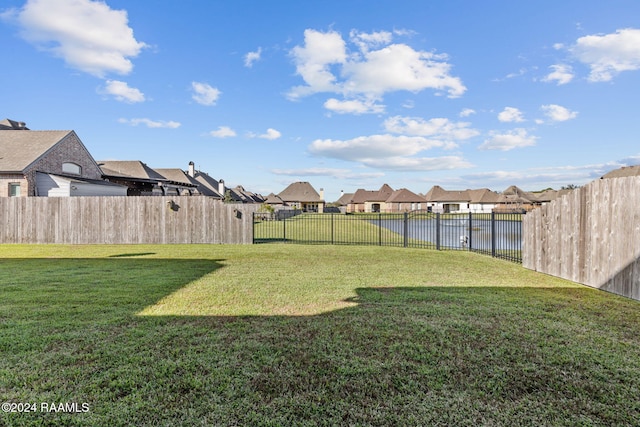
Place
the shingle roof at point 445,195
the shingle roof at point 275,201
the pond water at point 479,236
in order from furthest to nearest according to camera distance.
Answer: the shingle roof at point 275,201
the shingle roof at point 445,195
the pond water at point 479,236

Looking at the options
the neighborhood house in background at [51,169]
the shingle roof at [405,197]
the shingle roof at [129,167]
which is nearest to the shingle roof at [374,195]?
the shingle roof at [405,197]

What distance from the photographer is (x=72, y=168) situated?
2284 centimetres

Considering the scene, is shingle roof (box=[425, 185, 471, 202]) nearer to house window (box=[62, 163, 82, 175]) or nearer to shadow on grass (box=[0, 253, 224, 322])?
house window (box=[62, 163, 82, 175])

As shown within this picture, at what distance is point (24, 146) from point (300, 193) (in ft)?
164

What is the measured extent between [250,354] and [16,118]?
122ft

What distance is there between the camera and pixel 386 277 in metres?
6.84

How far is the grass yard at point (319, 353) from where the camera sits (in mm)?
2244

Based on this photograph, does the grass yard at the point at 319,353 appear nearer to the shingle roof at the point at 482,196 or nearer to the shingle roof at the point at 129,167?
the shingle roof at the point at 129,167

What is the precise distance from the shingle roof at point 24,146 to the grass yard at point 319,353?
1824 centimetres

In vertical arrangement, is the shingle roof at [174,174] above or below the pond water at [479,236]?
above

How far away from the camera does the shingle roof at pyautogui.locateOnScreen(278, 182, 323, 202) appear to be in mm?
67438

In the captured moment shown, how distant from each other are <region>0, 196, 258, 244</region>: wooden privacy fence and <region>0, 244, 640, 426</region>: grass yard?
7953 millimetres

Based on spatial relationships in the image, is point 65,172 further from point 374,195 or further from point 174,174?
point 374,195

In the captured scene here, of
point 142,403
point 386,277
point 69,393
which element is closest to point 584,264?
point 386,277
